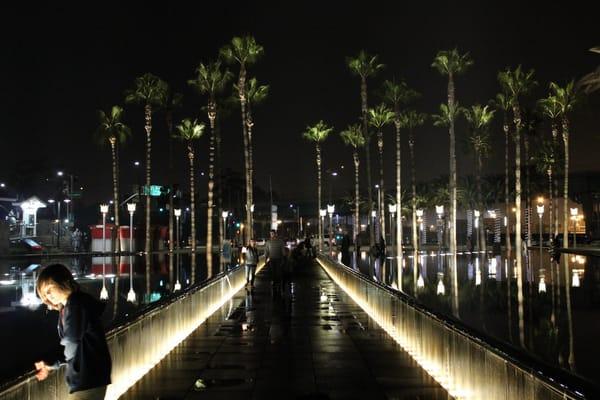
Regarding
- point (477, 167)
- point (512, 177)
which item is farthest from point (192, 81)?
point (512, 177)

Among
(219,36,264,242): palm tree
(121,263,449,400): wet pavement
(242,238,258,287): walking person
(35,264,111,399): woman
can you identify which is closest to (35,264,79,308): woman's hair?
(35,264,111,399): woman

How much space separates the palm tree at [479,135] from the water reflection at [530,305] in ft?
152

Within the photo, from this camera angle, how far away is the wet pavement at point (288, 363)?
905 centimetres

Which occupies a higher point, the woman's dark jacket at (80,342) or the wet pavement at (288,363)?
the woman's dark jacket at (80,342)

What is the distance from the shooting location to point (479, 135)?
277 ft

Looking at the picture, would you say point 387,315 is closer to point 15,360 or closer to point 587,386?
point 15,360

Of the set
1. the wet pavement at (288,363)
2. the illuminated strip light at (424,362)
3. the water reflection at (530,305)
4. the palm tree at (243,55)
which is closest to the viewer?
the illuminated strip light at (424,362)

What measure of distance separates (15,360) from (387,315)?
22.1ft

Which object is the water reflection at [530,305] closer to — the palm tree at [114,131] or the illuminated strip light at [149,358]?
the illuminated strip light at [149,358]

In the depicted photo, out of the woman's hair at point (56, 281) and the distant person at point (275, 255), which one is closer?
the woman's hair at point (56, 281)

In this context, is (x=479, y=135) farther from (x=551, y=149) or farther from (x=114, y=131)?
(x=114, y=131)

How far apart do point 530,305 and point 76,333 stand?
56.6 ft

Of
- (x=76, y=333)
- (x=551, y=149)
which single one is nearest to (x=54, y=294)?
(x=76, y=333)

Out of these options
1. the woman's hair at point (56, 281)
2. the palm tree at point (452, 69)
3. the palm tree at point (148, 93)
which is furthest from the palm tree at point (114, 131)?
the woman's hair at point (56, 281)
